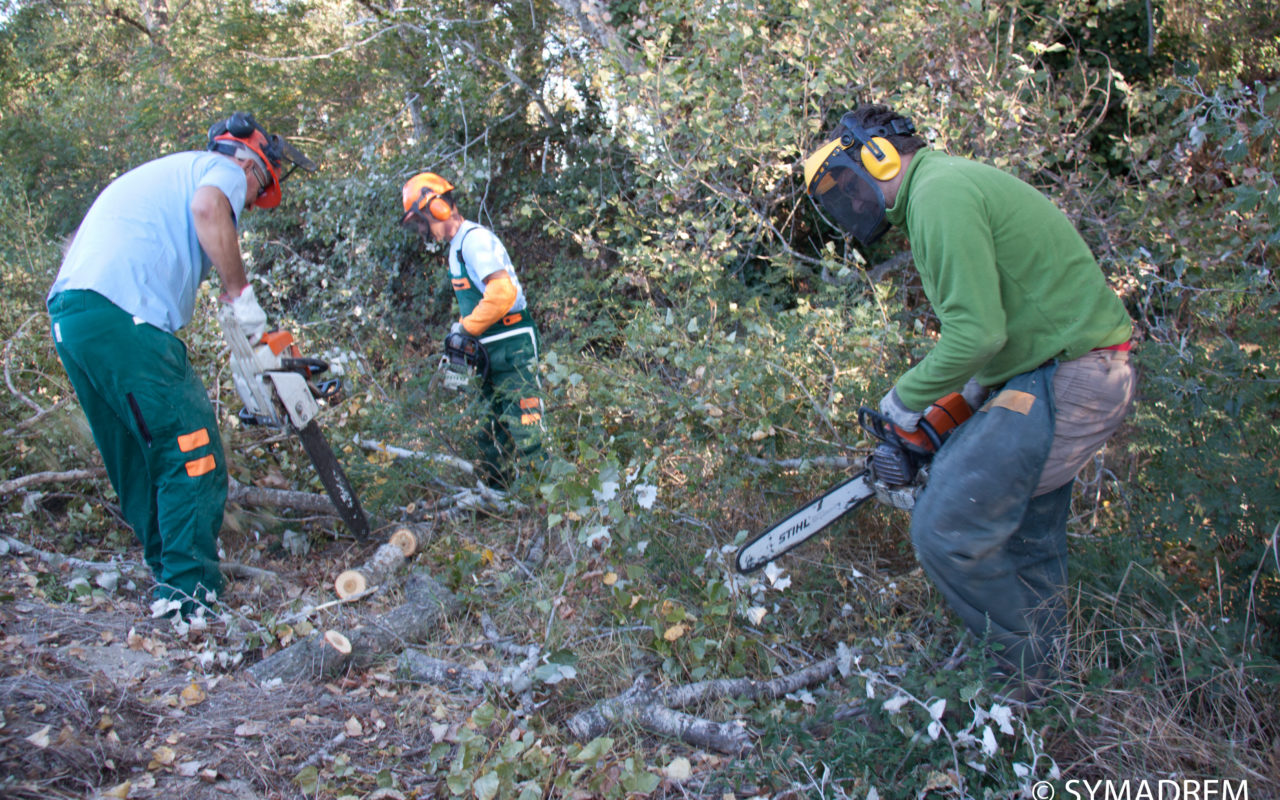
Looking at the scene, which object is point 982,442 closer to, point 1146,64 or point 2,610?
point 2,610

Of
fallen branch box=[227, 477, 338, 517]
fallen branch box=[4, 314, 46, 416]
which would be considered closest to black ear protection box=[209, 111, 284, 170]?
fallen branch box=[227, 477, 338, 517]

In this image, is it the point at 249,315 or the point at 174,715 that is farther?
the point at 249,315

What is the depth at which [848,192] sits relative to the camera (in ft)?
8.20

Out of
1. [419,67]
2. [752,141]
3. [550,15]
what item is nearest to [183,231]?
[752,141]

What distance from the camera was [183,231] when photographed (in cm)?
340

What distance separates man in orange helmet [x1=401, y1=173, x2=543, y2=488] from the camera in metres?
4.56

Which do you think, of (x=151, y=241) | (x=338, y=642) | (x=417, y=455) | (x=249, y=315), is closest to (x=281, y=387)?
(x=249, y=315)

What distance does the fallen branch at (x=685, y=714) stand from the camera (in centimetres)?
246

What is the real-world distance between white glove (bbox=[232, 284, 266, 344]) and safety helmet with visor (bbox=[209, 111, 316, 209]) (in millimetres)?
592

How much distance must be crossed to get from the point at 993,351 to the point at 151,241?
3.37 m

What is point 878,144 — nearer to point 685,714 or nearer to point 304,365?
point 685,714

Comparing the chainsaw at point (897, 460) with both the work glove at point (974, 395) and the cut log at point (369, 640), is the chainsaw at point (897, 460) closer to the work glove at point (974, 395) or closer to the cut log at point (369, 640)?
the work glove at point (974, 395)

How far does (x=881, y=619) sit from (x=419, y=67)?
6.88 m

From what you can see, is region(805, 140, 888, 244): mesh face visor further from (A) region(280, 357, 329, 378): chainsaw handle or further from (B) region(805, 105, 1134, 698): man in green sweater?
(A) region(280, 357, 329, 378): chainsaw handle
